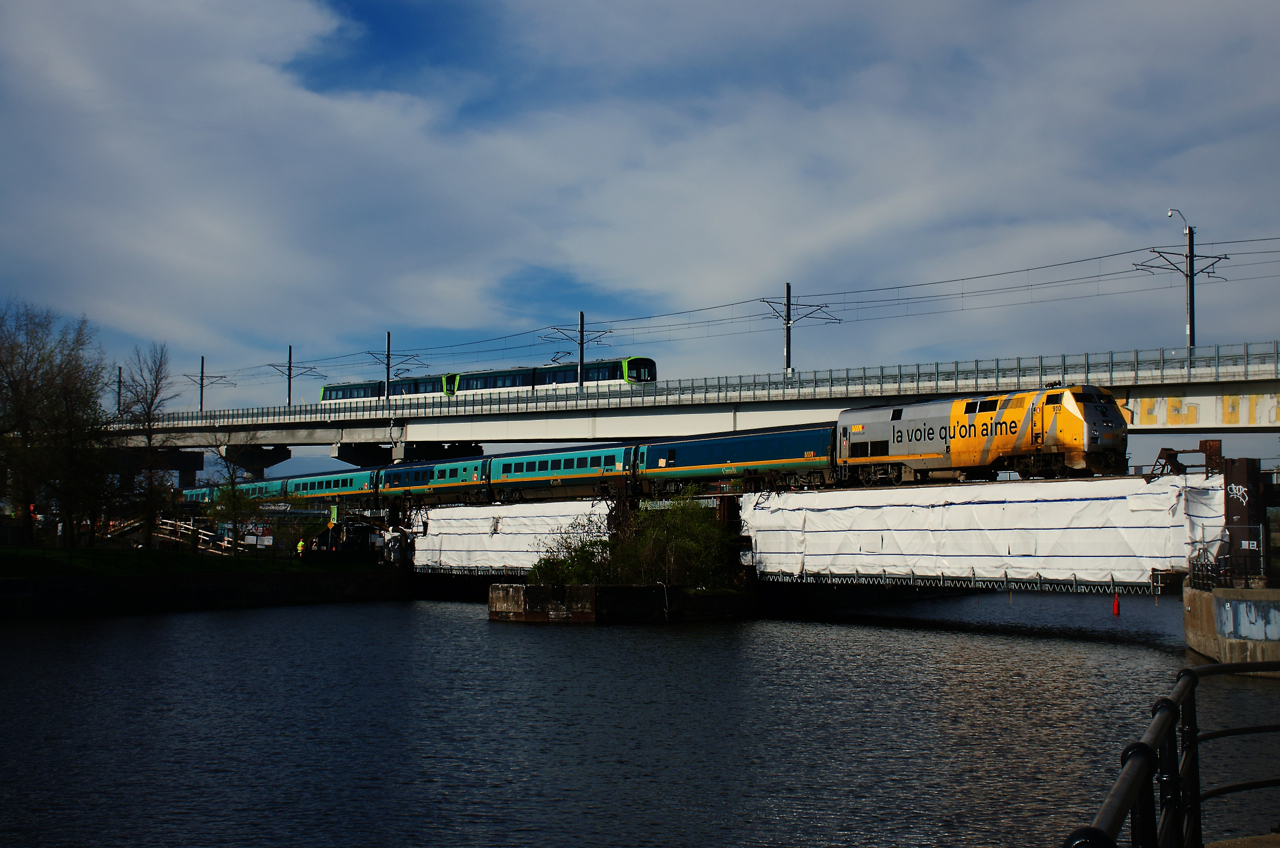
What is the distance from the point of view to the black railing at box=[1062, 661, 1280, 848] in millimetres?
4012

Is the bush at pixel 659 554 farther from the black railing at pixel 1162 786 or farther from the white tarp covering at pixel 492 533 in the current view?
the black railing at pixel 1162 786

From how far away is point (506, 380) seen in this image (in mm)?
85500

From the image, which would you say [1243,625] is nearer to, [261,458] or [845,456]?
[845,456]

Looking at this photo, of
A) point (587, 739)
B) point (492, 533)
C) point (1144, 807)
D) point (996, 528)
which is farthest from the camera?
point (492, 533)

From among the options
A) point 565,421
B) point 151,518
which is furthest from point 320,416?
point 151,518

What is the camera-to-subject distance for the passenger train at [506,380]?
79.6 m

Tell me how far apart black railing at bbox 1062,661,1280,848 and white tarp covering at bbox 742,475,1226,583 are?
29.4m

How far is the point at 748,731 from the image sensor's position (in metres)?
22.9

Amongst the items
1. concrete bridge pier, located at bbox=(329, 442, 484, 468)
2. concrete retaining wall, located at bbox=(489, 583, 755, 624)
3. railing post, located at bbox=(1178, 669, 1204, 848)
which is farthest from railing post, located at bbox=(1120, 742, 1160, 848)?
concrete bridge pier, located at bbox=(329, 442, 484, 468)

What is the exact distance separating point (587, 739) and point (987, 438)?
26.5 metres

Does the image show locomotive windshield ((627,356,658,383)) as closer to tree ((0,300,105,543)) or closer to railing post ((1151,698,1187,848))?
tree ((0,300,105,543))

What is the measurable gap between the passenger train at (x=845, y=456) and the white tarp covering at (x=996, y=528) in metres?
3.67

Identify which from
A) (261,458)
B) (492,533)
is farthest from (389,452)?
(492,533)

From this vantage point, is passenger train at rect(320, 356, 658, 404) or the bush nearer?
the bush
